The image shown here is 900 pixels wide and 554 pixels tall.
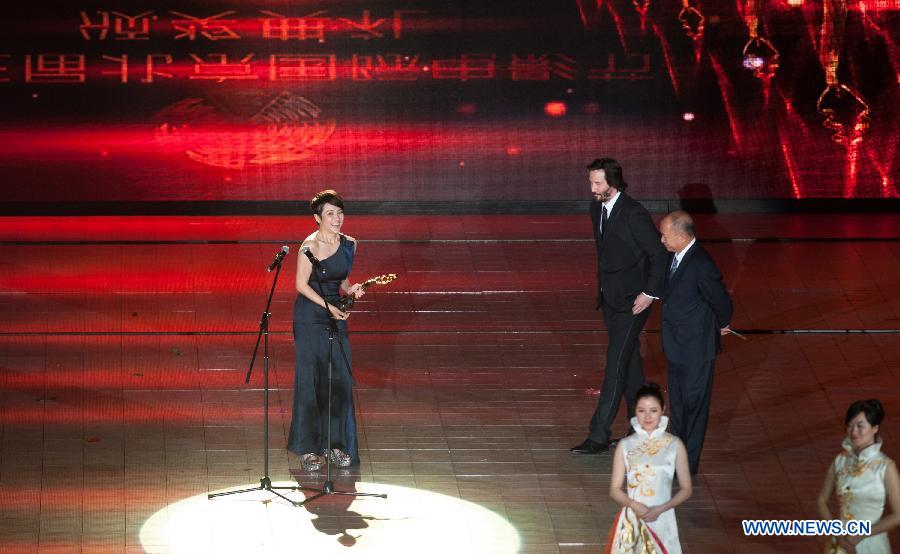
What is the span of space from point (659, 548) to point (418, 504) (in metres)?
1.74

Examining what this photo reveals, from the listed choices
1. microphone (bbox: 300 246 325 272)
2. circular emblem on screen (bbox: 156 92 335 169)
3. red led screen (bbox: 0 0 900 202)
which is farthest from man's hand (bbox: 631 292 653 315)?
circular emblem on screen (bbox: 156 92 335 169)

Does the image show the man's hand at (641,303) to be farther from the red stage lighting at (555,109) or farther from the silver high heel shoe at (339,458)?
the red stage lighting at (555,109)

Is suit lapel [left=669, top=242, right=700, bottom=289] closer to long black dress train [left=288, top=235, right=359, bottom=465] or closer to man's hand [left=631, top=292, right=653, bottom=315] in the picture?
man's hand [left=631, top=292, right=653, bottom=315]

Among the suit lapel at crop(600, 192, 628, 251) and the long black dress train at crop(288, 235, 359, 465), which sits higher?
the suit lapel at crop(600, 192, 628, 251)

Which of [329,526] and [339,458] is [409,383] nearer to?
[339,458]

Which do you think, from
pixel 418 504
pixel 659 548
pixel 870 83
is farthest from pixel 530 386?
pixel 870 83

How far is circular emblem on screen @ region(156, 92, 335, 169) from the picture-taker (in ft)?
39.6

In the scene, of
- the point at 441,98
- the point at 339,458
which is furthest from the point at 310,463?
the point at 441,98

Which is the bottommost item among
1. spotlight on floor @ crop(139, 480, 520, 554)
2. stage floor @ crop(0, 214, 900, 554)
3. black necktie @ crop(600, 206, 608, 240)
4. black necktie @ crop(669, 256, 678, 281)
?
stage floor @ crop(0, 214, 900, 554)

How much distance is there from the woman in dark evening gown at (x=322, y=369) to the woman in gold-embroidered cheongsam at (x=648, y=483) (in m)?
2.14

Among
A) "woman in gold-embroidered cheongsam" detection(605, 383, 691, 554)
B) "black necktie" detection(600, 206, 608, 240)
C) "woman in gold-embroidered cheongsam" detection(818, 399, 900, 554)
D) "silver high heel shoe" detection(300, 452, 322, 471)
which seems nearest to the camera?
"woman in gold-embroidered cheongsam" detection(818, 399, 900, 554)

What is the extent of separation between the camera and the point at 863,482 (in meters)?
4.29

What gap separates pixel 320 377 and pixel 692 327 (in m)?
1.77

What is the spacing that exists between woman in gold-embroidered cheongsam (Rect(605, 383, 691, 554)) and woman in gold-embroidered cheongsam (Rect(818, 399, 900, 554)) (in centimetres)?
49
